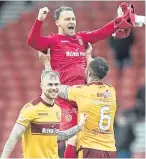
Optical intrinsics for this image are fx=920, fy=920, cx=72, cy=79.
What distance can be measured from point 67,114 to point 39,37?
915mm

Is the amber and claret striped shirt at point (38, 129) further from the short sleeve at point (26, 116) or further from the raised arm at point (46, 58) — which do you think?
the raised arm at point (46, 58)

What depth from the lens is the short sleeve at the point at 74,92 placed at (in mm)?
9281

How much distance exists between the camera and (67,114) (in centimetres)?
965

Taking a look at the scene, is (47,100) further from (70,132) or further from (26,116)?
(70,132)

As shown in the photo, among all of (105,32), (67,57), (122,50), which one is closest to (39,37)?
(67,57)

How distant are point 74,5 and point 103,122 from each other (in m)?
8.02

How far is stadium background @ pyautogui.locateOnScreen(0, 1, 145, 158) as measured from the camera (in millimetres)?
16172

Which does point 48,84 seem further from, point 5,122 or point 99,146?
point 5,122

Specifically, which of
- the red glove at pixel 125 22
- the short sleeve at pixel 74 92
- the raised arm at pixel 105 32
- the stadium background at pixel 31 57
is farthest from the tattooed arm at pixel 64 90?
the stadium background at pixel 31 57

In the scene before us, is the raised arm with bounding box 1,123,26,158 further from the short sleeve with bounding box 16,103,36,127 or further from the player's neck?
the player's neck

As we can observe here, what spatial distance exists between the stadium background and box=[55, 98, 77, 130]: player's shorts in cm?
590

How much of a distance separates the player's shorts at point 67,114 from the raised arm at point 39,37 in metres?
0.59

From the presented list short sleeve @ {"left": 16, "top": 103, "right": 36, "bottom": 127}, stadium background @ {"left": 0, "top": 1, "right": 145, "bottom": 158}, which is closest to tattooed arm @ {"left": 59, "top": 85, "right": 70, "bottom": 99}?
short sleeve @ {"left": 16, "top": 103, "right": 36, "bottom": 127}

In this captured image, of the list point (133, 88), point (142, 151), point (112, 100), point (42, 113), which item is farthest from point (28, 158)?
point (133, 88)
